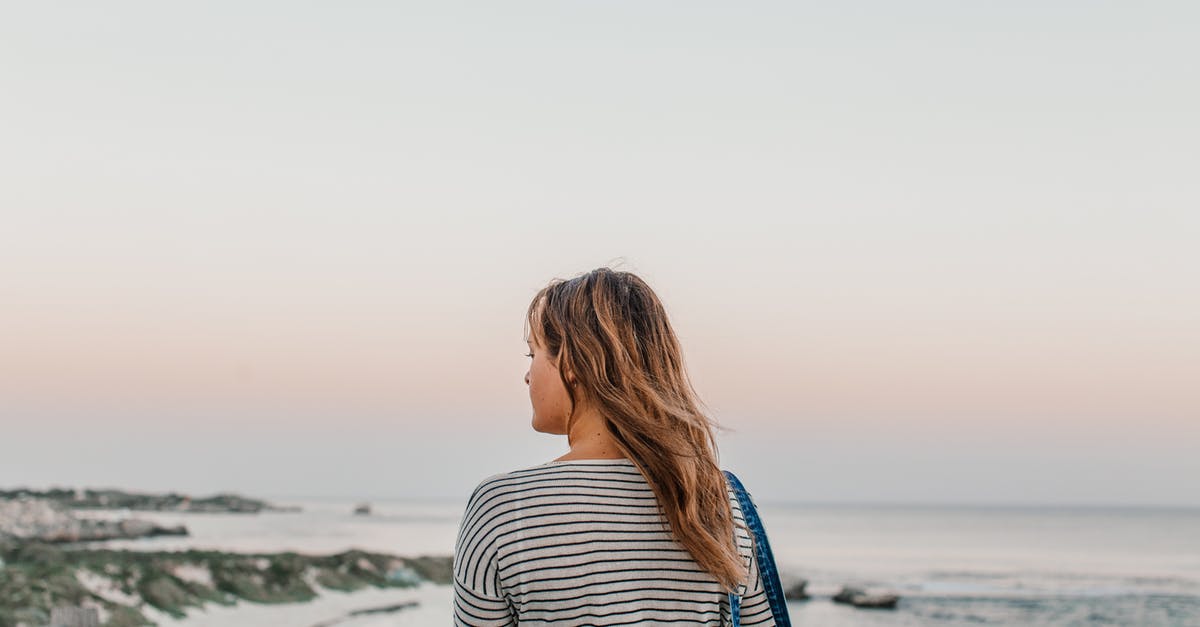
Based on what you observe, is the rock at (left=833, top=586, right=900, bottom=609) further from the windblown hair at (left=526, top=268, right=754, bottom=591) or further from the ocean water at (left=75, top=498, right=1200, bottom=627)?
the windblown hair at (left=526, top=268, right=754, bottom=591)

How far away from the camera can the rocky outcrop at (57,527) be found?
20609mm

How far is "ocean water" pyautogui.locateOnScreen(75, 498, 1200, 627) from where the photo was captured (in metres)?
14.5

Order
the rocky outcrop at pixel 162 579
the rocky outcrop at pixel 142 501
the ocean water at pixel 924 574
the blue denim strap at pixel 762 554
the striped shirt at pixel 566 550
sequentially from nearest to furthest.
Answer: the striped shirt at pixel 566 550 → the blue denim strap at pixel 762 554 → the rocky outcrop at pixel 162 579 → the ocean water at pixel 924 574 → the rocky outcrop at pixel 142 501

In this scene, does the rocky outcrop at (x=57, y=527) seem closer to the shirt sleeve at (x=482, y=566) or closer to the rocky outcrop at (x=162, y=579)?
the rocky outcrop at (x=162, y=579)

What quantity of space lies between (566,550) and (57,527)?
72.8ft

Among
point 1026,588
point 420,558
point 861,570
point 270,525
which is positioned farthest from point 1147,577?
point 270,525

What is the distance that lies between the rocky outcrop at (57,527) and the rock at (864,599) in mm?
13393

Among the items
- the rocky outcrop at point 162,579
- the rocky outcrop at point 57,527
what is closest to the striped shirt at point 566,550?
the rocky outcrop at point 162,579

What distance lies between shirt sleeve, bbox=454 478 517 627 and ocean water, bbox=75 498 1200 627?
11.2 m

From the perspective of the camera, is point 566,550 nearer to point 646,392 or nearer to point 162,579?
point 646,392

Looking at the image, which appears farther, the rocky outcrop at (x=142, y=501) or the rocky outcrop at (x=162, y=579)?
the rocky outcrop at (x=142, y=501)

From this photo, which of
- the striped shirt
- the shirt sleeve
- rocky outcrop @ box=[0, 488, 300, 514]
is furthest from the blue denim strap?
rocky outcrop @ box=[0, 488, 300, 514]

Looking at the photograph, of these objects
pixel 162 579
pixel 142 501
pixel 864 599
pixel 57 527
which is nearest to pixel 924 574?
pixel 864 599

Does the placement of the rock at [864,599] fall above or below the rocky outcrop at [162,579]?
below
